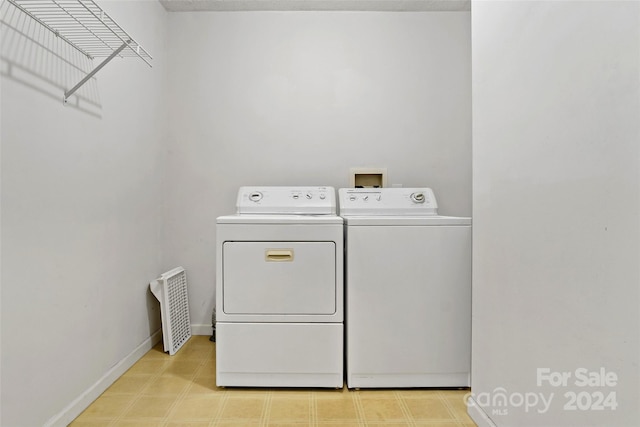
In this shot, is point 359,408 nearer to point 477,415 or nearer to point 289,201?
point 477,415

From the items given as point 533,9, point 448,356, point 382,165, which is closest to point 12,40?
point 533,9

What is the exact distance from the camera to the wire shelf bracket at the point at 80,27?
1284 mm

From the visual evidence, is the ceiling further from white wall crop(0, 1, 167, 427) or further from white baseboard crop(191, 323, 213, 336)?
white baseboard crop(191, 323, 213, 336)

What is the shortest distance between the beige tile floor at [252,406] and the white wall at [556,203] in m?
0.27

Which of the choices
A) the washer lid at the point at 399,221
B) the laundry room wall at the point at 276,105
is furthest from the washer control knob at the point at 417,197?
the washer lid at the point at 399,221

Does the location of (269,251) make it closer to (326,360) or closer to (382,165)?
(326,360)

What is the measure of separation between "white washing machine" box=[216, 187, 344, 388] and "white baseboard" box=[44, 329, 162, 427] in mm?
534

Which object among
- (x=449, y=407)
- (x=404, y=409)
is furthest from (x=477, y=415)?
(x=404, y=409)

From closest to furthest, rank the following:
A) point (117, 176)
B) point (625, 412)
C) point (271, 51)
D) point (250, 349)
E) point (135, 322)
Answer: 1. point (625, 412)
2. point (250, 349)
3. point (117, 176)
4. point (135, 322)
5. point (271, 51)

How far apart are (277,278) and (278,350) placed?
0.35 meters

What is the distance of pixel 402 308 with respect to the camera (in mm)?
1764

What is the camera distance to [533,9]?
1.08 m

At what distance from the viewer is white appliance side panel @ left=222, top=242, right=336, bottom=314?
69.0 inches

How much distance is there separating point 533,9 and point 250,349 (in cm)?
173
